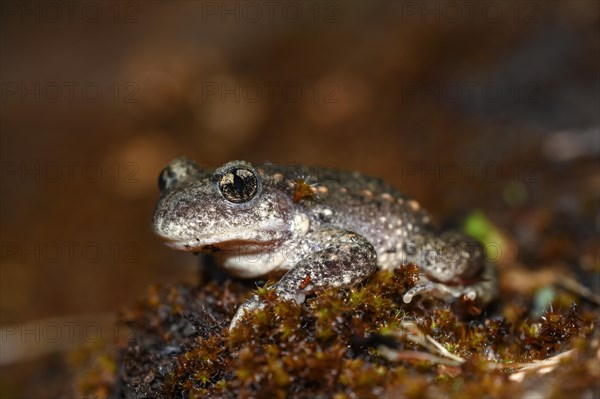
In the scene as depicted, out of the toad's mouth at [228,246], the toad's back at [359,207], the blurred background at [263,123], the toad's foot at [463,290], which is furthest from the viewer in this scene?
the blurred background at [263,123]

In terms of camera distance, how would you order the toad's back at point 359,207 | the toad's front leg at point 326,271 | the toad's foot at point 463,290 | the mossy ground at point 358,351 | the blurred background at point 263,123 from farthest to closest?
the blurred background at point 263,123 < the toad's back at point 359,207 < the toad's foot at point 463,290 < the toad's front leg at point 326,271 < the mossy ground at point 358,351

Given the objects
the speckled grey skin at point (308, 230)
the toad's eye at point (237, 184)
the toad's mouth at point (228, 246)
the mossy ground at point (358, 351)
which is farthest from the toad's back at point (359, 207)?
the mossy ground at point (358, 351)

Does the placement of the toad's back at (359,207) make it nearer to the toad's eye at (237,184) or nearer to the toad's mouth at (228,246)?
the toad's eye at (237,184)

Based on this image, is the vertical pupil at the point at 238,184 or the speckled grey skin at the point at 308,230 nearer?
the speckled grey skin at the point at 308,230

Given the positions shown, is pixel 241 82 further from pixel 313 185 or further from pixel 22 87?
pixel 313 185

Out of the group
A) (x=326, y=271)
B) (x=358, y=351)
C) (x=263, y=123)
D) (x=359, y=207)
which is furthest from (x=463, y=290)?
(x=263, y=123)

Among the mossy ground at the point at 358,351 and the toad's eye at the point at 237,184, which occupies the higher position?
the toad's eye at the point at 237,184
